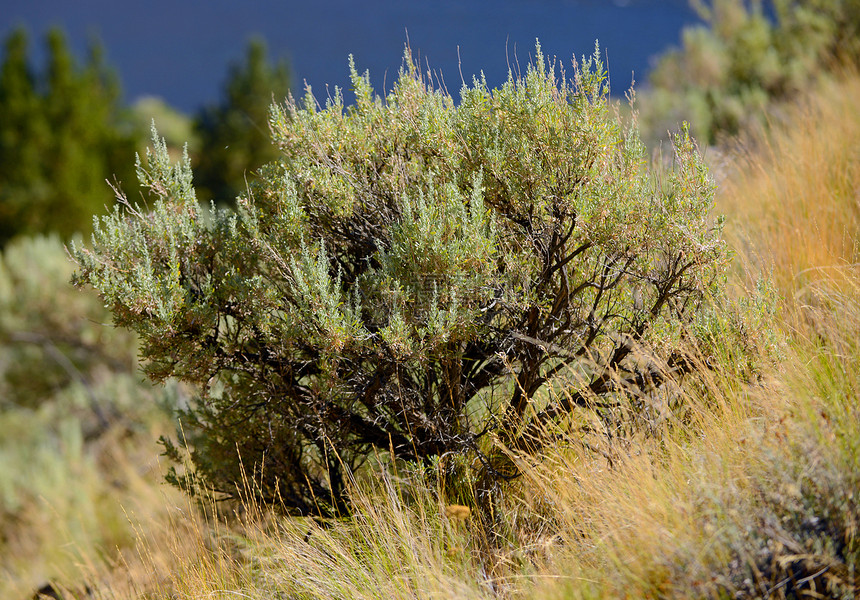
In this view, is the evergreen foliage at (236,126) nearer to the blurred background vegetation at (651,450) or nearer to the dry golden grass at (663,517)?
the blurred background vegetation at (651,450)

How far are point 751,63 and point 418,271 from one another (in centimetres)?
896

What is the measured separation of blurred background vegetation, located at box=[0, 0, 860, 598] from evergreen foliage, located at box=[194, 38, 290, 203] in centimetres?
1833

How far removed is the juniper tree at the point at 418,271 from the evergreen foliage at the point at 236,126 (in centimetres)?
2418

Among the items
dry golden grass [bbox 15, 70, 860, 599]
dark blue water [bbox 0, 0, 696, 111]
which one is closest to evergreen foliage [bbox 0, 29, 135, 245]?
dark blue water [bbox 0, 0, 696, 111]

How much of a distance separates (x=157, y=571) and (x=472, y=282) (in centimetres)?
211

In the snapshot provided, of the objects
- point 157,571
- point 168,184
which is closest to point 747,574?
point 157,571

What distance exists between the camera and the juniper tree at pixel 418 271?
275cm

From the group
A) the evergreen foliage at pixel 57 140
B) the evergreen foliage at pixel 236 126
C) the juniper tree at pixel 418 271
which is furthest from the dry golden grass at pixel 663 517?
the evergreen foliage at pixel 236 126

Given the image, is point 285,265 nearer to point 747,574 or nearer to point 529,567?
point 529,567

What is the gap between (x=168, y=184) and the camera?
10.8 ft

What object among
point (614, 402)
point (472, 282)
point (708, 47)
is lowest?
point (614, 402)

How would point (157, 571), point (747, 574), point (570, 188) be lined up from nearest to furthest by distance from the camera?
1. point (747, 574)
2. point (570, 188)
3. point (157, 571)

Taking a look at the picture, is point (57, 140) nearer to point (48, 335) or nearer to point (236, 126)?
point (236, 126)

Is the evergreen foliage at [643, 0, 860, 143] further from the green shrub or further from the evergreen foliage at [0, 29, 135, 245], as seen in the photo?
the evergreen foliage at [0, 29, 135, 245]
